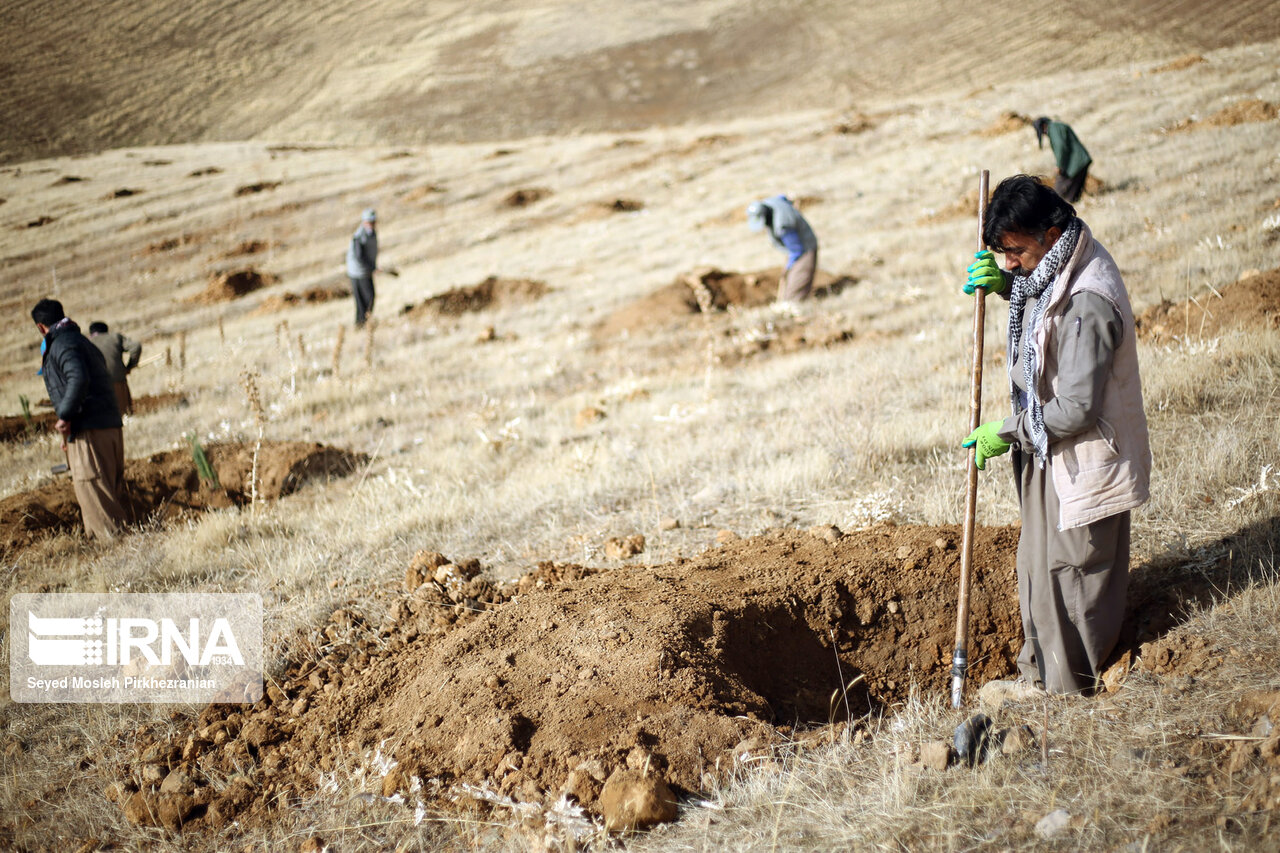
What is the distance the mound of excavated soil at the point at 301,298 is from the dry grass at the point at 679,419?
495 mm

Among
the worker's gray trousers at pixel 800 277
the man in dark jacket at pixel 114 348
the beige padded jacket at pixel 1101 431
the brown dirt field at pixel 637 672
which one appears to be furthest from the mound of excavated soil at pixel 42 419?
the beige padded jacket at pixel 1101 431

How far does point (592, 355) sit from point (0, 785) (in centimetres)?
802

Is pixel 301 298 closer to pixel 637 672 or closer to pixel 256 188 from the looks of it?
pixel 256 188

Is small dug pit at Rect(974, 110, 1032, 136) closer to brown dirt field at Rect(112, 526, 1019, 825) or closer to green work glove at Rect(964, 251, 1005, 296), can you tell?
brown dirt field at Rect(112, 526, 1019, 825)

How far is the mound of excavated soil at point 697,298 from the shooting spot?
37.9ft

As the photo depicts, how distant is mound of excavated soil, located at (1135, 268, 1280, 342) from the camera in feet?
18.9

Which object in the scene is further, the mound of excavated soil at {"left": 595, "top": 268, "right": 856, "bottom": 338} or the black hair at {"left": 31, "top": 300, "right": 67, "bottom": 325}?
the mound of excavated soil at {"left": 595, "top": 268, "right": 856, "bottom": 338}

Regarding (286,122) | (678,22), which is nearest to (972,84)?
(678,22)

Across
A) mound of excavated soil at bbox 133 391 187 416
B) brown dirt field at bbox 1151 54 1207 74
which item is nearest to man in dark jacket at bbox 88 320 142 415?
mound of excavated soil at bbox 133 391 187 416

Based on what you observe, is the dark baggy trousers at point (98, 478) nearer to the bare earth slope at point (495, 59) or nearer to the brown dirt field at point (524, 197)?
the bare earth slope at point (495, 59)

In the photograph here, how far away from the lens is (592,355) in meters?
10.6

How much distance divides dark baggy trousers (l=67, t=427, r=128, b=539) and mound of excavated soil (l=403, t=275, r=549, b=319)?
8590 mm

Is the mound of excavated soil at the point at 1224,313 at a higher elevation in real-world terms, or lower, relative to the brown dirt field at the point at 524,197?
lower

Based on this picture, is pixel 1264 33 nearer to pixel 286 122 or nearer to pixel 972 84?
pixel 972 84
